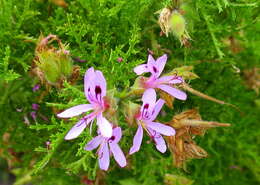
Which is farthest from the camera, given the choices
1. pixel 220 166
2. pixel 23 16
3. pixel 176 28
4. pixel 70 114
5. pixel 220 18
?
pixel 220 166

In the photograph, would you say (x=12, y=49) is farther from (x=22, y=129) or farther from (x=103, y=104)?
(x=103, y=104)

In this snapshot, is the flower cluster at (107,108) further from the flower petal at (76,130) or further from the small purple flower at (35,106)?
the small purple flower at (35,106)

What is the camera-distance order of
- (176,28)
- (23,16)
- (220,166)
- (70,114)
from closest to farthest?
(70,114)
(176,28)
(23,16)
(220,166)

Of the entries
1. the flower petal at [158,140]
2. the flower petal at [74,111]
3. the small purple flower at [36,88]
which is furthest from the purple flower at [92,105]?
the small purple flower at [36,88]

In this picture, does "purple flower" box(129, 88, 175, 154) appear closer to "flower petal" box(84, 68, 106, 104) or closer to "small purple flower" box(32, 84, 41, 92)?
"flower petal" box(84, 68, 106, 104)

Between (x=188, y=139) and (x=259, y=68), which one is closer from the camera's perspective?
(x=188, y=139)

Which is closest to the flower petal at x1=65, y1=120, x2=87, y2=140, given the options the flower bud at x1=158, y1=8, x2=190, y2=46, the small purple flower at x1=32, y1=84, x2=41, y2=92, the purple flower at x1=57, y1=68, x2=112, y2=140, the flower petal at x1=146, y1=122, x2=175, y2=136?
the purple flower at x1=57, y1=68, x2=112, y2=140

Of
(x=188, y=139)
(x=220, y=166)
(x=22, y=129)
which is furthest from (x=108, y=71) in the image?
(x=220, y=166)
